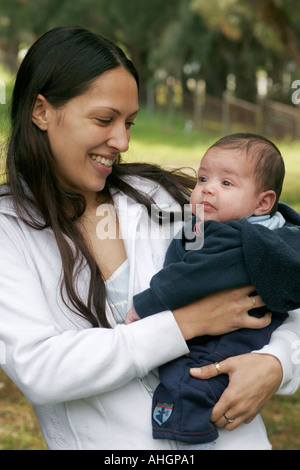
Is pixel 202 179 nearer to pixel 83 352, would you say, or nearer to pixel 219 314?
pixel 219 314

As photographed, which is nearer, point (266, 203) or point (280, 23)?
point (266, 203)

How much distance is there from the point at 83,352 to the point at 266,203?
0.76 m

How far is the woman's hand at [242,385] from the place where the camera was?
186 centimetres

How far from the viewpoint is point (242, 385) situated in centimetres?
187

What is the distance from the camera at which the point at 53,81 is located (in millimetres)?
2061

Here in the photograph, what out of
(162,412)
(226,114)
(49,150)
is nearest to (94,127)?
(49,150)

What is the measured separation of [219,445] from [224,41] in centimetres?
2309

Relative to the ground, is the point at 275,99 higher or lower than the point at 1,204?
lower

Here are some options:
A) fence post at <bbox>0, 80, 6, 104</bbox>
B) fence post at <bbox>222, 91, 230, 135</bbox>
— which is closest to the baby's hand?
fence post at <bbox>0, 80, 6, 104</bbox>

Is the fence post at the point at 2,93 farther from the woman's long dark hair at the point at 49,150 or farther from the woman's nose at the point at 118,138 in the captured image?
the woman's nose at the point at 118,138

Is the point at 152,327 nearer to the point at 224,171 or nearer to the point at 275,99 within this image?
the point at 224,171
